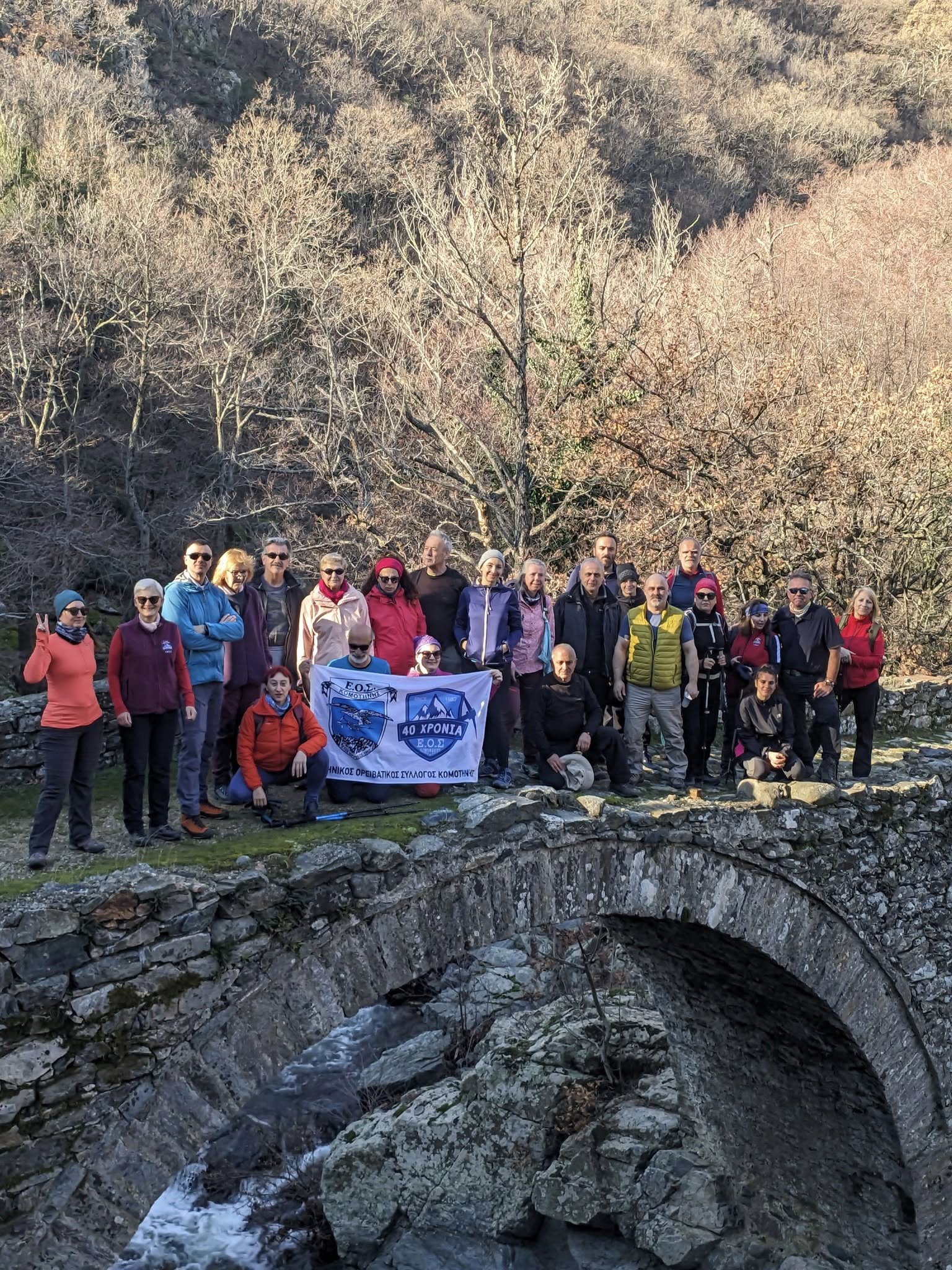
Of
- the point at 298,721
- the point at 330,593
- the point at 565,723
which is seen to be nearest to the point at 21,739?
the point at 298,721

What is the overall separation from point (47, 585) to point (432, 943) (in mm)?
15112

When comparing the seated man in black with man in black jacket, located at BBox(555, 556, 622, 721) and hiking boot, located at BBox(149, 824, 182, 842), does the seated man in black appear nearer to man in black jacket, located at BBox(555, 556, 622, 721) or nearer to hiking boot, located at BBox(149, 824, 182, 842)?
man in black jacket, located at BBox(555, 556, 622, 721)

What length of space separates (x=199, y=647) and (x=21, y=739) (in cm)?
144

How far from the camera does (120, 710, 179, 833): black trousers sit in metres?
6.41

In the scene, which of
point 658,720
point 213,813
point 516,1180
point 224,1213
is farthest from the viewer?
point 224,1213

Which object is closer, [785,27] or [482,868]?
[482,868]

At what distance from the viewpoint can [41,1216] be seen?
5188mm

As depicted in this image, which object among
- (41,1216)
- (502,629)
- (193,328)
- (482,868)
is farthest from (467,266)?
(41,1216)

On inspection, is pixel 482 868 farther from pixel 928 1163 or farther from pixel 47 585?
pixel 47 585

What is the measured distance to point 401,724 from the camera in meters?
7.45

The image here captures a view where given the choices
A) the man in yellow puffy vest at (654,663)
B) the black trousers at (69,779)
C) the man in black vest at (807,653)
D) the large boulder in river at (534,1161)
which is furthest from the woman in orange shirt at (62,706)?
the large boulder in river at (534,1161)

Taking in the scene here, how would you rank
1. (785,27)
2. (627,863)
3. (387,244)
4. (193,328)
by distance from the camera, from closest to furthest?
(627,863)
(193,328)
(387,244)
(785,27)

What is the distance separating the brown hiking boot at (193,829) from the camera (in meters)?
6.48

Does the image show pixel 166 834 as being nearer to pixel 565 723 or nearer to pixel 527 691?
pixel 527 691
